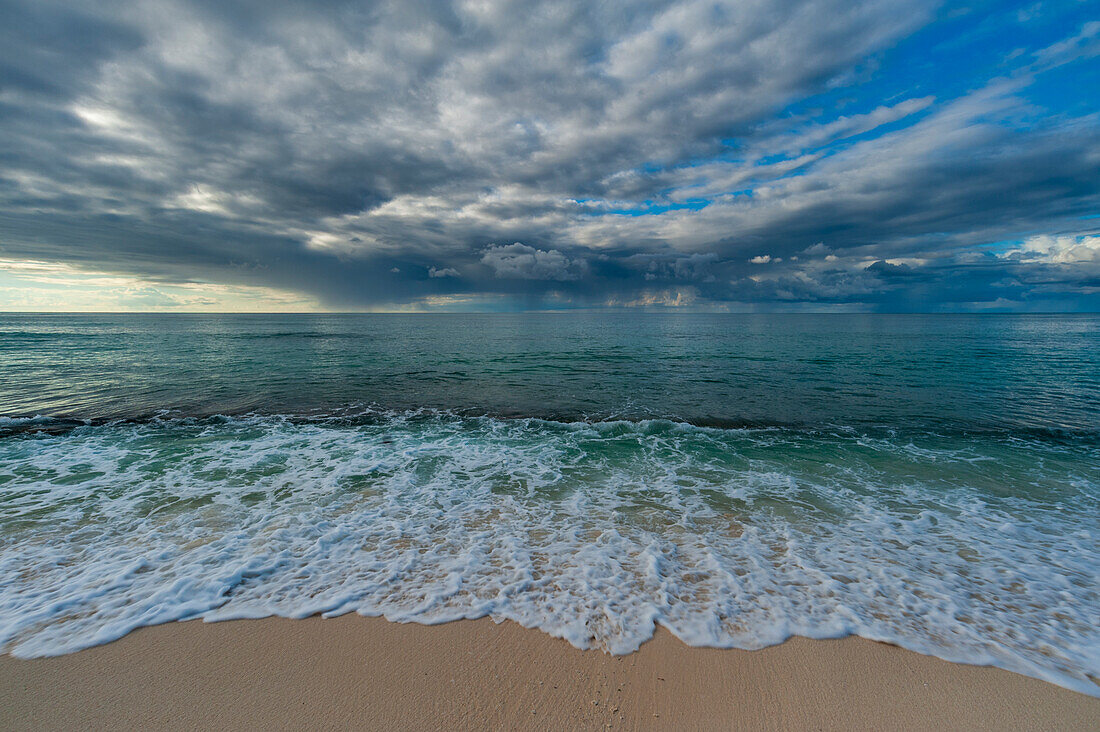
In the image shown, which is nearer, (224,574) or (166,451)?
(224,574)

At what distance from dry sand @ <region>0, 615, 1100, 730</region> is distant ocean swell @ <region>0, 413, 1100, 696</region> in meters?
0.28

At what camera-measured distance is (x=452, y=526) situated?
23.9 feet

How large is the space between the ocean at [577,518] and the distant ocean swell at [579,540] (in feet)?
0.14

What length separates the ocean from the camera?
5012 millimetres

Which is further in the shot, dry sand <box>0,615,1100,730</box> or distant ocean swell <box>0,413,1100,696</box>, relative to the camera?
distant ocean swell <box>0,413,1100,696</box>

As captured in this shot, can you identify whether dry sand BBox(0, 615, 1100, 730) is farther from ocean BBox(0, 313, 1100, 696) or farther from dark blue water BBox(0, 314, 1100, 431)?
dark blue water BBox(0, 314, 1100, 431)

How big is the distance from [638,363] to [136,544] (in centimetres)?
2796

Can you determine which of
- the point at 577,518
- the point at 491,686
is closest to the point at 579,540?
the point at 577,518

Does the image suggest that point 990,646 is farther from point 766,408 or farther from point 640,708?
point 766,408

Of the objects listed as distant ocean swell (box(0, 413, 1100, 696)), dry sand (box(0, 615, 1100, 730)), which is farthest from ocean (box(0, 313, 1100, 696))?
dry sand (box(0, 615, 1100, 730))

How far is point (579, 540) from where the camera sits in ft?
22.2

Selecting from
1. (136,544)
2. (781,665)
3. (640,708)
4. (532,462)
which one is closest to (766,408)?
(532,462)

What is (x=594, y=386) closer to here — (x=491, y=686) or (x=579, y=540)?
(x=579, y=540)

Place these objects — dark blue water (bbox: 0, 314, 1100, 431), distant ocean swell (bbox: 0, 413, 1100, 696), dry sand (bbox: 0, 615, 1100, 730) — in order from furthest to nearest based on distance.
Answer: dark blue water (bbox: 0, 314, 1100, 431) → distant ocean swell (bbox: 0, 413, 1100, 696) → dry sand (bbox: 0, 615, 1100, 730)
